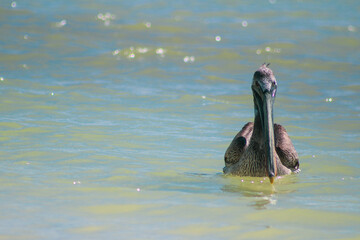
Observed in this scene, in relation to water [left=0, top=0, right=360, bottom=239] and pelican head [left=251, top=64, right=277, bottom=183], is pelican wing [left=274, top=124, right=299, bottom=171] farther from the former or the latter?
pelican head [left=251, top=64, right=277, bottom=183]

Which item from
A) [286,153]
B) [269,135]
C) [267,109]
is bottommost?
[286,153]

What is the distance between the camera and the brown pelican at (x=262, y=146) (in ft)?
19.9

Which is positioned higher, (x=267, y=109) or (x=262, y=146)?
(x=267, y=109)

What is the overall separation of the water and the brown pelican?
169 mm

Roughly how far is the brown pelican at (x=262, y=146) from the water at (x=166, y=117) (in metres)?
0.17

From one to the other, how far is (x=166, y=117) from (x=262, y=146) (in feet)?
8.93

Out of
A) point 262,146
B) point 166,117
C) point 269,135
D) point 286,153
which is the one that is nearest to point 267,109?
point 269,135

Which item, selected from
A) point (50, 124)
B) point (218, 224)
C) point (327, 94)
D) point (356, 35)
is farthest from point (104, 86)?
point (356, 35)

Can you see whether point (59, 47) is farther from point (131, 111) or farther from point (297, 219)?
point (297, 219)

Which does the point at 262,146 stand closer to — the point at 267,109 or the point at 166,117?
the point at 267,109

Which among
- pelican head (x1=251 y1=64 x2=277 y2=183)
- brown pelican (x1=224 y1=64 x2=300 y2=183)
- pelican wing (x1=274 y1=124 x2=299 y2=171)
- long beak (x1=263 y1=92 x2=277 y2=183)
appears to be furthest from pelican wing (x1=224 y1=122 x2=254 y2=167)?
long beak (x1=263 y1=92 x2=277 y2=183)

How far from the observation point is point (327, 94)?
36.6 feet

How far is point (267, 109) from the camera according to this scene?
19.9 feet

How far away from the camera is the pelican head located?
6008mm
